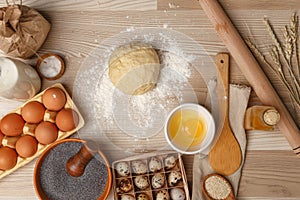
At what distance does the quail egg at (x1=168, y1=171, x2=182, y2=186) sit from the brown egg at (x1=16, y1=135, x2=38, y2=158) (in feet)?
1.10

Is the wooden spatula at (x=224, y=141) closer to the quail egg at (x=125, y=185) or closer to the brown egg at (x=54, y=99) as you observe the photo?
the quail egg at (x=125, y=185)

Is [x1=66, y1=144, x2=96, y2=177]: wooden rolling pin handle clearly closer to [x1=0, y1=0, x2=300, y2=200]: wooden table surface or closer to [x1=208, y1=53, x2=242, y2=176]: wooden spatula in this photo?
[x1=0, y1=0, x2=300, y2=200]: wooden table surface

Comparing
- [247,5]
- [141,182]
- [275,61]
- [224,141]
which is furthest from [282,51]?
[141,182]

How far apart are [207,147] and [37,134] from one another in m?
0.42

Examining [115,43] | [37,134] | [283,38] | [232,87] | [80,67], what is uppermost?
[283,38]

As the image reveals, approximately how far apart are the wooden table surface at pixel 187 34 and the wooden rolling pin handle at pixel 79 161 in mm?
116

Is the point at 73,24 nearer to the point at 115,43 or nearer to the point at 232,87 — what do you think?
the point at 115,43

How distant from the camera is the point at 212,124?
938mm

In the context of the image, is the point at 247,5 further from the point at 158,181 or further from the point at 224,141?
the point at 158,181

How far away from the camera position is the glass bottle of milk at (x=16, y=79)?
2.84ft

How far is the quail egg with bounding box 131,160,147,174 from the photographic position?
934mm

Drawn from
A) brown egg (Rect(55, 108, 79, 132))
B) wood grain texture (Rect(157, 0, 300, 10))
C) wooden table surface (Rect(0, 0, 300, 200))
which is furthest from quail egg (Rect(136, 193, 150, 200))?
wood grain texture (Rect(157, 0, 300, 10))

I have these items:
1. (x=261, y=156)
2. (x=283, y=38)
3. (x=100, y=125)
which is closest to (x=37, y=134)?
(x=100, y=125)

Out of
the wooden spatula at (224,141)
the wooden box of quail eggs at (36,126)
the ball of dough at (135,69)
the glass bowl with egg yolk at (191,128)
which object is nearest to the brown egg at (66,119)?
the wooden box of quail eggs at (36,126)
